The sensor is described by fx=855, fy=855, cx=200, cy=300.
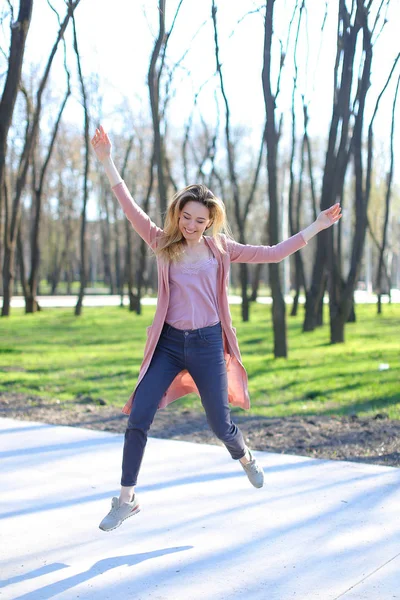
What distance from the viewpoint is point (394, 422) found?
7.53 metres

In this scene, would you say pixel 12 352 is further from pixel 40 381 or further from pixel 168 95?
pixel 168 95

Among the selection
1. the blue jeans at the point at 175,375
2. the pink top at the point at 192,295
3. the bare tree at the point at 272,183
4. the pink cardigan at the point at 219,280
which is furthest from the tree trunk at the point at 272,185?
the blue jeans at the point at 175,375

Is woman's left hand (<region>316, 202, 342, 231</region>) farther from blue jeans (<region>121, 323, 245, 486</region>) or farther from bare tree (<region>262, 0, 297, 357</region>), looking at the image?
bare tree (<region>262, 0, 297, 357</region>)

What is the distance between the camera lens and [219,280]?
436 cm

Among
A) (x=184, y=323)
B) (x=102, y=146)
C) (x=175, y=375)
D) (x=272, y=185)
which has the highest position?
(x=272, y=185)

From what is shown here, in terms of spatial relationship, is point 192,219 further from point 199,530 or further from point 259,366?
point 259,366

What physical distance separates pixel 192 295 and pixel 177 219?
1.29ft

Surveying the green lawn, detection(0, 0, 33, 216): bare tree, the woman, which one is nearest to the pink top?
the woman

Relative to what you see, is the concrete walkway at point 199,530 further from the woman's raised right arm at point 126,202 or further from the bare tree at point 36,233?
the bare tree at point 36,233

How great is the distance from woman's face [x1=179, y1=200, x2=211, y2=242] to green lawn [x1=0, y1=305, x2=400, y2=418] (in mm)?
4236

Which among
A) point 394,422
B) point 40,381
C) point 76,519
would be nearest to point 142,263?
point 40,381

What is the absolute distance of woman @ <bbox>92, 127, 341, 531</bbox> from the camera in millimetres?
4156

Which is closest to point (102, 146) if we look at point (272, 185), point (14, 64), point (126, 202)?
point (126, 202)

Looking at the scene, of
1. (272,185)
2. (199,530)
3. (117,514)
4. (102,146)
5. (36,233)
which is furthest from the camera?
(36,233)
